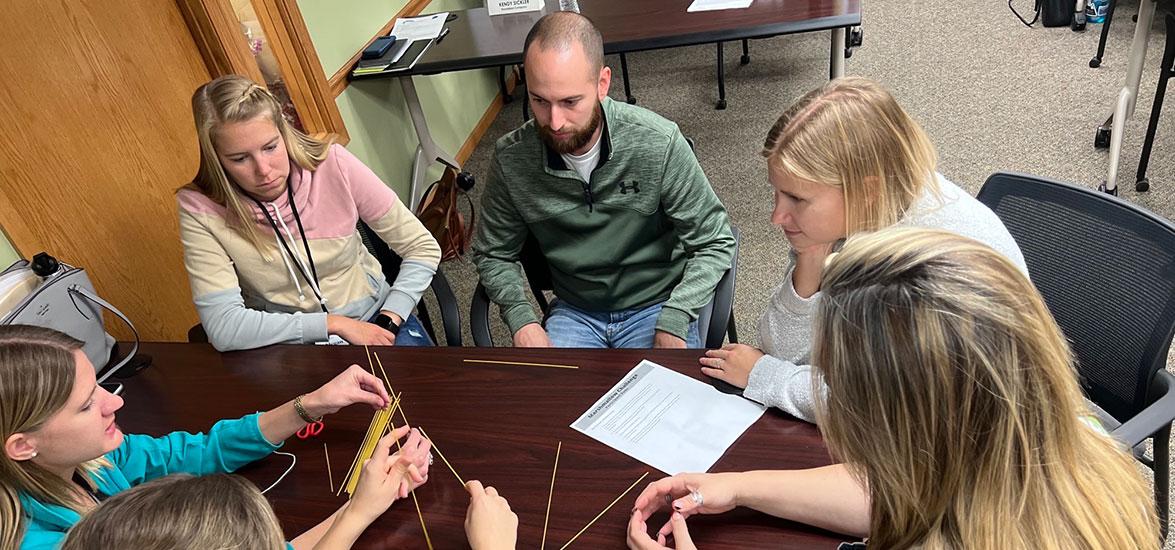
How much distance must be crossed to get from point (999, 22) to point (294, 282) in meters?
4.44

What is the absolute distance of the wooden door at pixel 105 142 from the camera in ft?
6.46

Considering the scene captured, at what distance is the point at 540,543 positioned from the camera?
44.3 inches

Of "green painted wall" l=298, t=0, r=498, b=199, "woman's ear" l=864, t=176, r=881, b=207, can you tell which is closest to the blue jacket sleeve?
"woman's ear" l=864, t=176, r=881, b=207

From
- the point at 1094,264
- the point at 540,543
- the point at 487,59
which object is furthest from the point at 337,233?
the point at 1094,264

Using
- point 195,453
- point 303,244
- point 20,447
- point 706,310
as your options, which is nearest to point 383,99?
point 303,244

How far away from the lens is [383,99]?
142 inches

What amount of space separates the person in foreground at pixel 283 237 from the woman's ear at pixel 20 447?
0.63 metres

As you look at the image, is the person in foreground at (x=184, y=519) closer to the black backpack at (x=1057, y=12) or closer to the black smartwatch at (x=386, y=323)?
the black smartwatch at (x=386, y=323)

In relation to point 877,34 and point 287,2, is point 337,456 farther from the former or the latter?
point 877,34

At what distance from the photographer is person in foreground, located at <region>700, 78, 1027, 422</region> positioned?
4.39 ft

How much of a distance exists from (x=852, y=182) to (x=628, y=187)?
644mm

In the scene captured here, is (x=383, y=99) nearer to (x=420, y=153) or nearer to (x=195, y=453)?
(x=420, y=153)

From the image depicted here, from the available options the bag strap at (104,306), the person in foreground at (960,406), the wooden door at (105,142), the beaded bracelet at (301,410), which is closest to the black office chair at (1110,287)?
the person in foreground at (960,406)

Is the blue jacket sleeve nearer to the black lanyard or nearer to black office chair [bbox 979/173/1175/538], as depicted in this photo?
the black lanyard
